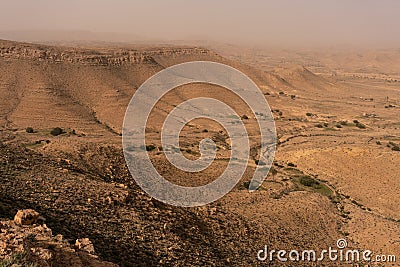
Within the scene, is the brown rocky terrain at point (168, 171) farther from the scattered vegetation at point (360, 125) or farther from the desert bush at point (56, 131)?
the desert bush at point (56, 131)

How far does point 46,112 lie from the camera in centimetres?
4100

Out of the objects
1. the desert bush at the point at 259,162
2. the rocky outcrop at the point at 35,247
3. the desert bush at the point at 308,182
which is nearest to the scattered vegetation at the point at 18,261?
the rocky outcrop at the point at 35,247

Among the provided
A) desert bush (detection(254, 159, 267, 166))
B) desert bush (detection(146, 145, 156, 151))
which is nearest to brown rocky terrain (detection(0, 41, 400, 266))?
desert bush (detection(146, 145, 156, 151))

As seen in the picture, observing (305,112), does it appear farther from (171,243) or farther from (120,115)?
(171,243)

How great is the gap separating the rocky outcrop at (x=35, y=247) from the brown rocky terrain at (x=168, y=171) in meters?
0.74

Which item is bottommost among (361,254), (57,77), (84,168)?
(361,254)

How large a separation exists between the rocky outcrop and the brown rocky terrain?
0.74m

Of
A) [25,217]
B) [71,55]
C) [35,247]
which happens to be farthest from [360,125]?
[35,247]

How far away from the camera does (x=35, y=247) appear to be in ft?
23.2

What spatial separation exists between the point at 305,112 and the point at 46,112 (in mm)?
40325

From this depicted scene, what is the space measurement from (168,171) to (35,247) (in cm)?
1366

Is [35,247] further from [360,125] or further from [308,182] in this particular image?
[360,125]

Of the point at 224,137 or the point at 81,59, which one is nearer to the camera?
the point at 224,137

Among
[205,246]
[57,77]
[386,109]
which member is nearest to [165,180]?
[205,246]
